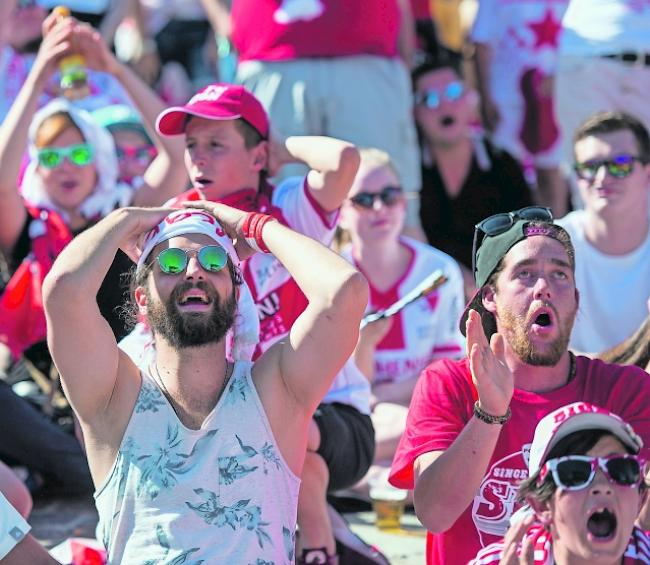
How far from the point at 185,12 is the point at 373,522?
4.22m

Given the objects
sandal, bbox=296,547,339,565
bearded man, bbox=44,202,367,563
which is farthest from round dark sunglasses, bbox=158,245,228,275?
sandal, bbox=296,547,339,565

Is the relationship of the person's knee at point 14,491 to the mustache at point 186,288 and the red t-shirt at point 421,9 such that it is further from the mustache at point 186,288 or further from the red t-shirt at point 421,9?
the red t-shirt at point 421,9

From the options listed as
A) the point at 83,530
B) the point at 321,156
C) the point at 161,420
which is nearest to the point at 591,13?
the point at 321,156

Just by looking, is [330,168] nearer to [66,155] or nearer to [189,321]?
[189,321]

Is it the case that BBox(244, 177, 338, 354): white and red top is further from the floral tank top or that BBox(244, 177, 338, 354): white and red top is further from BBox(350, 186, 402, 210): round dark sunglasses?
BBox(350, 186, 402, 210): round dark sunglasses

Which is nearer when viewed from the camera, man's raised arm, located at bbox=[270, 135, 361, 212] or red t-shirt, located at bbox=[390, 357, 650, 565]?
red t-shirt, located at bbox=[390, 357, 650, 565]

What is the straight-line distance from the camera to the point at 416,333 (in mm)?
5953

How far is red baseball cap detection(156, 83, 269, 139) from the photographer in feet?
15.6

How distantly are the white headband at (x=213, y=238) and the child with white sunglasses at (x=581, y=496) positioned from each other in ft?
3.55

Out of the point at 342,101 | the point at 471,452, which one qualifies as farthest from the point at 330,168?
the point at 342,101

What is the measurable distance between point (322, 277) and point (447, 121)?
4.05 m

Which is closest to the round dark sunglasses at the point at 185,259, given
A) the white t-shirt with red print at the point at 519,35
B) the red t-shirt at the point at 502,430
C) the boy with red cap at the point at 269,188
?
the red t-shirt at the point at 502,430

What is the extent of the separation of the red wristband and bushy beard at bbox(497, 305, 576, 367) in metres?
0.67

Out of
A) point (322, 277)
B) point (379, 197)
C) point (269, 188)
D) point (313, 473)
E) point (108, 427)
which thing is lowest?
point (313, 473)
